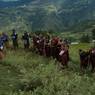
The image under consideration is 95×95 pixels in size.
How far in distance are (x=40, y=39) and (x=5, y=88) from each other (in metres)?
20.3

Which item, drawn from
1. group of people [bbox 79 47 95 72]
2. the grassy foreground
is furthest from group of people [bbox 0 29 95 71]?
the grassy foreground

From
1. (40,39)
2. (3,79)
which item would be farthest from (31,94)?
(40,39)

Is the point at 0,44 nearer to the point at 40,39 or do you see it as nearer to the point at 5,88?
the point at 40,39

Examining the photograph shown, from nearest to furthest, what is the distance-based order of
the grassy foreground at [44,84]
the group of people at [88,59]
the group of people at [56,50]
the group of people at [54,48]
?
the grassy foreground at [44,84], the group of people at [88,59], the group of people at [56,50], the group of people at [54,48]

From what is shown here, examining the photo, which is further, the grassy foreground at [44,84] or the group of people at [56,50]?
the group of people at [56,50]

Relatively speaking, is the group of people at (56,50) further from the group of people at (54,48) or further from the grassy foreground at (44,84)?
the grassy foreground at (44,84)

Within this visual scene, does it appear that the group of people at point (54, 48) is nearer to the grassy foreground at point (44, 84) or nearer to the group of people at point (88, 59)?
the group of people at point (88, 59)

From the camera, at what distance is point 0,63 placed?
→ 28734mm

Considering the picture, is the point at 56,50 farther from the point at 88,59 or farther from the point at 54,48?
the point at 88,59

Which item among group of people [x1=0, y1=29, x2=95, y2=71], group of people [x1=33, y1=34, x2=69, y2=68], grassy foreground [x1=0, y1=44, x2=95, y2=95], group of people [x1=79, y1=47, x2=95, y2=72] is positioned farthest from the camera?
group of people [x1=33, y1=34, x2=69, y2=68]

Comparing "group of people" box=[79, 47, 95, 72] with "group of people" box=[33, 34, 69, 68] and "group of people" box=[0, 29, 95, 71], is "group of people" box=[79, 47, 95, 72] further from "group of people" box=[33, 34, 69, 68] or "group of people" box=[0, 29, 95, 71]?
"group of people" box=[33, 34, 69, 68]

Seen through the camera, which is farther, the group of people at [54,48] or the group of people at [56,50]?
the group of people at [54,48]

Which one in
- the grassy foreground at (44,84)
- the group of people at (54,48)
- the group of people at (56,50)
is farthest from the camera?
the group of people at (54,48)

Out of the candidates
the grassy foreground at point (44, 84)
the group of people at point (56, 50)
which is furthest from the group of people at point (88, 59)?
the grassy foreground at point (44, 84)
